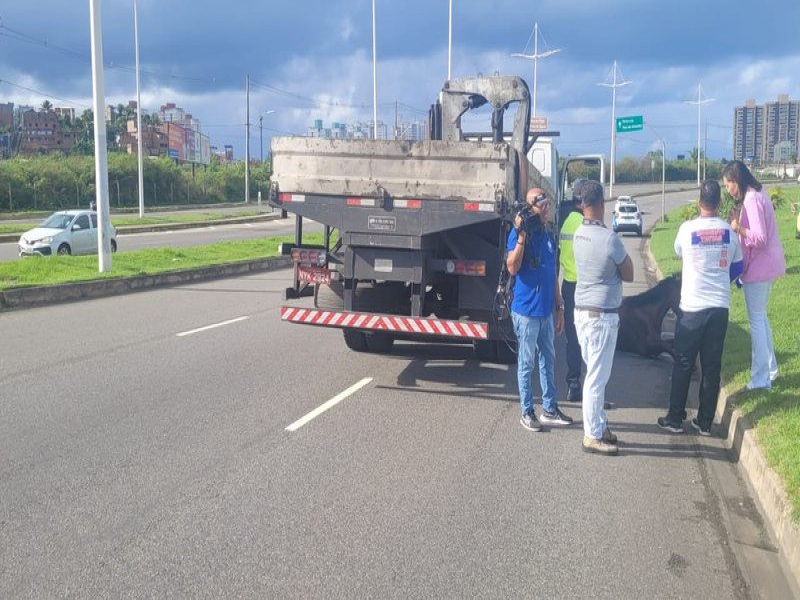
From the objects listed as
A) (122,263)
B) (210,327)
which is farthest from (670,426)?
(122,263)

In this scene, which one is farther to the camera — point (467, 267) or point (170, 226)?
point (170, 226)

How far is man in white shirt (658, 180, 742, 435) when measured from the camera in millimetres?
6887

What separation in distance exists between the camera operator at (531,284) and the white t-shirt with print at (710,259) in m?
1.12

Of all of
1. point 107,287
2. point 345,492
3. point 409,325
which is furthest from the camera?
point 107,287

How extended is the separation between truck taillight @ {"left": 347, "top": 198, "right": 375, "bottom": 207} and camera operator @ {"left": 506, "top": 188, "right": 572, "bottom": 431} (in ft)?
5.93

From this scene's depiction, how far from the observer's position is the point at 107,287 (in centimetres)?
1670

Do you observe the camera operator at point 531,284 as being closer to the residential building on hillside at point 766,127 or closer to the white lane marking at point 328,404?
the white lane marking at point 328,404

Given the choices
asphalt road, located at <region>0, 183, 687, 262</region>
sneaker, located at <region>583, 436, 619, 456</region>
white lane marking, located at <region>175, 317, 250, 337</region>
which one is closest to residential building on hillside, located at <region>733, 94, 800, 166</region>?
asphalt road, located at <region>0, 183, 687, 262</region>

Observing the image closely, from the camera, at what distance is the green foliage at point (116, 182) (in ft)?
189

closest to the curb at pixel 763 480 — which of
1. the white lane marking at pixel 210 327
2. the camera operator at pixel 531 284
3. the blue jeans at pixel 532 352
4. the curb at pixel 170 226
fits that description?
the blue jeans at pixel 532 352

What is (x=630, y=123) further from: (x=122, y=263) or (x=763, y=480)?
(x=763, y=480)

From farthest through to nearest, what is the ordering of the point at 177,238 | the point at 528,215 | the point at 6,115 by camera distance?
the point at 6,115 → the point at 177,238 → the point at 528,215

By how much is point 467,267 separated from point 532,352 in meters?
1.78

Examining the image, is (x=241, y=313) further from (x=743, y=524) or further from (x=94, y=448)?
(x=743, y=524)
